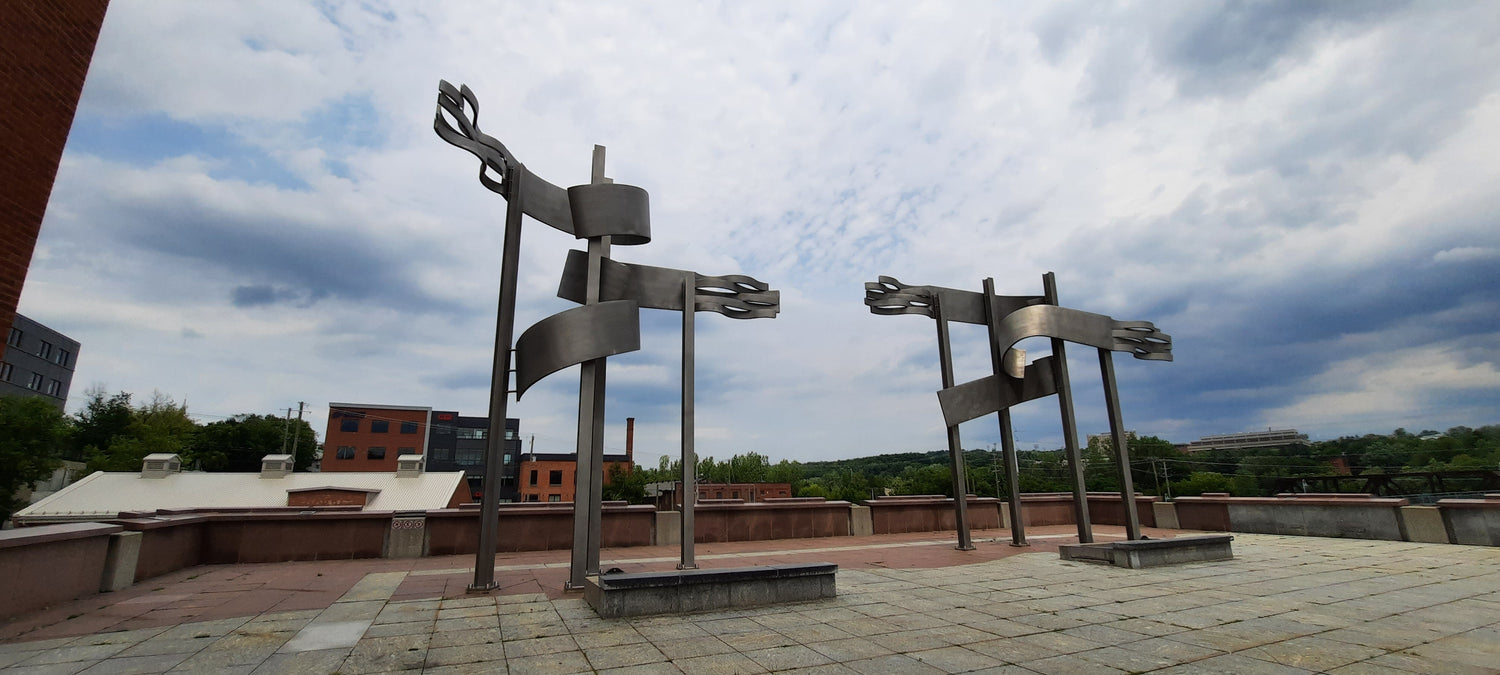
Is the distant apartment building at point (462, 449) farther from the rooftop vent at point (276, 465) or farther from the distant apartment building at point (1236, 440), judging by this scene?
the distant apartment building at point (1236, 440)

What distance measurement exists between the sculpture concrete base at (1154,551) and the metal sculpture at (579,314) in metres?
7.07

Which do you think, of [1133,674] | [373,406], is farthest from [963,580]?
[373,406]

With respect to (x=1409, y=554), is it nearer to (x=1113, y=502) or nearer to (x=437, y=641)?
(x=1113, y=502)

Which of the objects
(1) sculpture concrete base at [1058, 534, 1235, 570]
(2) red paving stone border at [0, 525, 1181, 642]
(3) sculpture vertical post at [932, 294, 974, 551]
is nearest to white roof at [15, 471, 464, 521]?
(2) red paving stone border at [0, 525, 1181, 642]

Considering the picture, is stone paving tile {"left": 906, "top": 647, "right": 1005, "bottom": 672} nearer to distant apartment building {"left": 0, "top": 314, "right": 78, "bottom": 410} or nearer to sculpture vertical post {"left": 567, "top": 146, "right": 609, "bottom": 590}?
sculpture vertical post {"left": 567, "top": 146, "right": 609, "bottom": 590}

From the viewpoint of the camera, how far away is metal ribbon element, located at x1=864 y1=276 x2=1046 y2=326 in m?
14.7

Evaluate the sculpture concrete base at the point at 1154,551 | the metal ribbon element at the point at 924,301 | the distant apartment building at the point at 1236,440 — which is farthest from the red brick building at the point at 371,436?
the distant apartment building at the point at 1236,440

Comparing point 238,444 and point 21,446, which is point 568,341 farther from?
point 238,444

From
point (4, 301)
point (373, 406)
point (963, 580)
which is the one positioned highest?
point (373, 406)

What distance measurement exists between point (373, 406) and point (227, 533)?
2602 inches

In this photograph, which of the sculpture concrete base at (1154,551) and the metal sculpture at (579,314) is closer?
the metal sculpture at (579,314)

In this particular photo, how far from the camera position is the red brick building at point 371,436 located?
219 feet

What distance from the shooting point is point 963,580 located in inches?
373

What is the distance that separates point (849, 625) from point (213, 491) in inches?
1544
